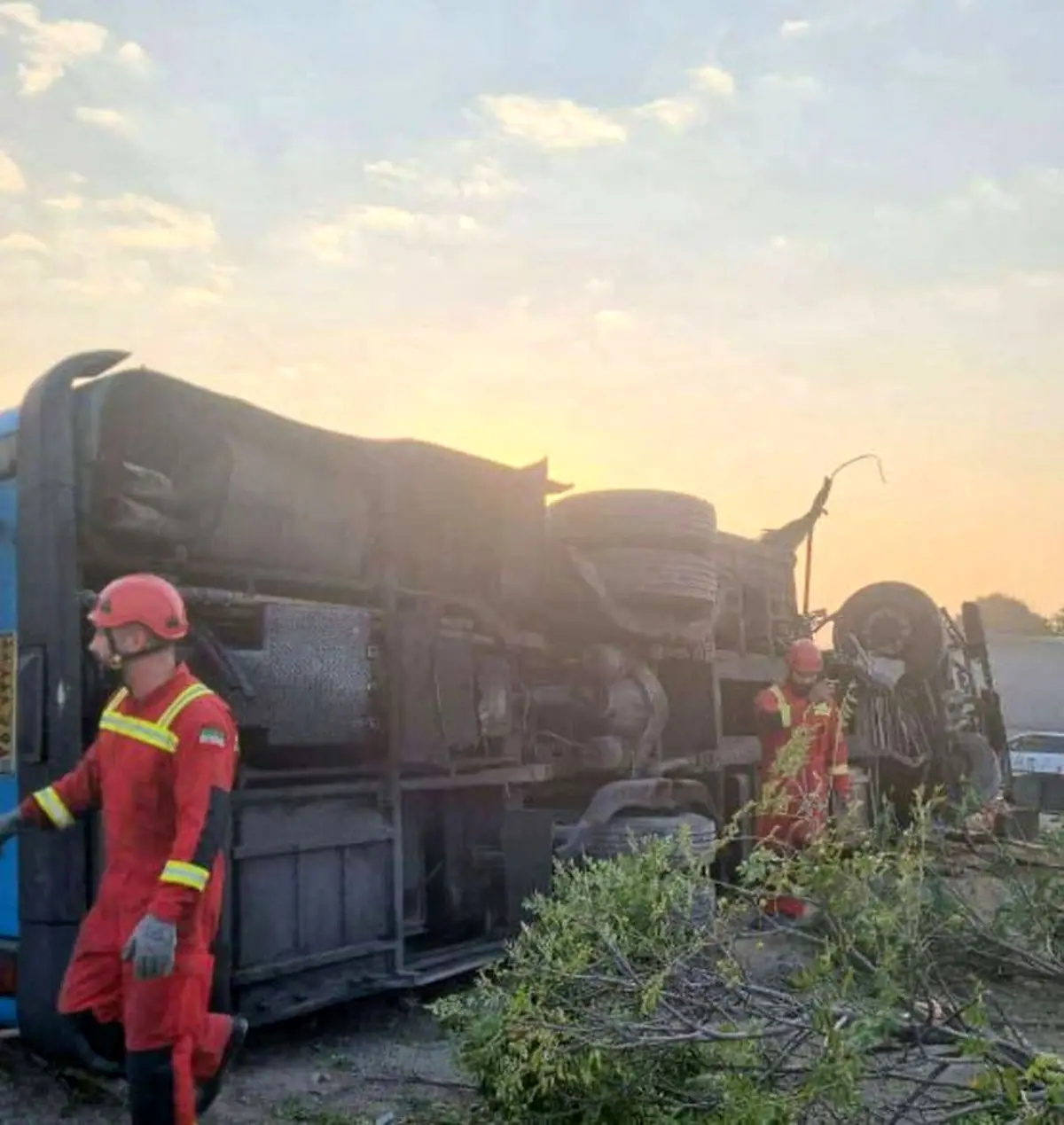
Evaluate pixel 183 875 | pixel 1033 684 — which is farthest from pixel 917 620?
pixel 1033 684

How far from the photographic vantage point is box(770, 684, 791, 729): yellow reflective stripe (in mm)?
8297

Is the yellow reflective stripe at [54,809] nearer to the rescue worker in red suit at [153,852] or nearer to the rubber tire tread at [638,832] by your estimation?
the rescue worker in red suit at [153,852]

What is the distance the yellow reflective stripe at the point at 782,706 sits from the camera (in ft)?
27.2

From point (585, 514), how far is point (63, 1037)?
3.75 meters

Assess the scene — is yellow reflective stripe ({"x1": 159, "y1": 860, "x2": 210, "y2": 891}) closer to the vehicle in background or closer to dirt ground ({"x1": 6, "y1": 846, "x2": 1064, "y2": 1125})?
dirt ground ({"x1": 6, "y1": 846, "x2": 1064, "y2": 1125})

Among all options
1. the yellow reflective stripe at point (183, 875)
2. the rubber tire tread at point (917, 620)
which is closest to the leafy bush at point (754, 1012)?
the yellow reflective stripe at point (183, 875)

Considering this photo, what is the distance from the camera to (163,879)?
3627 millimetres

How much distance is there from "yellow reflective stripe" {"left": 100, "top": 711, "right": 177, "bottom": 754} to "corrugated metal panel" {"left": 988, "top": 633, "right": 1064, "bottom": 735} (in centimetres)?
2456

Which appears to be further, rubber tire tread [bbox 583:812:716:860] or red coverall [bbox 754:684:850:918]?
red coverall [bbox 754:684:850:918]

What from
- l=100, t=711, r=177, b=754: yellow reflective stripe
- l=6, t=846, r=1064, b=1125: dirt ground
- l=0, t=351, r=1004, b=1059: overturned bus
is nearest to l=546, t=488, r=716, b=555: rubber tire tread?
l=0, t=351, r=1004, b=1059: overturned bus

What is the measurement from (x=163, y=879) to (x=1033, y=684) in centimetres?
2606

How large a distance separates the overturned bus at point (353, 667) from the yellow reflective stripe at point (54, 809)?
0.31m

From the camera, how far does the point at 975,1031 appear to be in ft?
9.87

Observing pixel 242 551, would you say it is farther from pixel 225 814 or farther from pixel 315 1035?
pixel 315 1035
